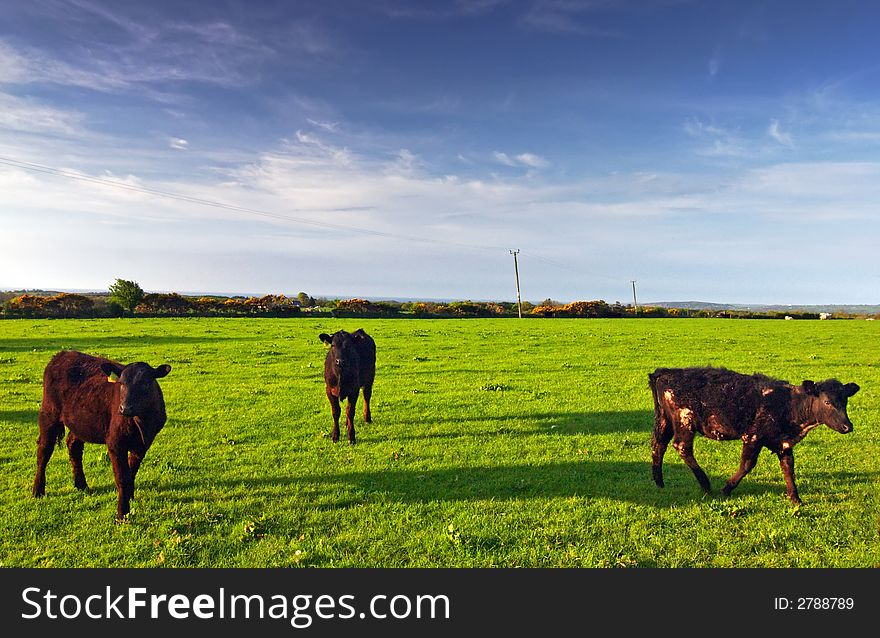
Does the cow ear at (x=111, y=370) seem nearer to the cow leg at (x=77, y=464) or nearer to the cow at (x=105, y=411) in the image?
the cow at (x=105, y=411)

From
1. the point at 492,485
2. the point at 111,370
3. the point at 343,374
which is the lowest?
the point at 492,485

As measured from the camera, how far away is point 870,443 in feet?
38.4

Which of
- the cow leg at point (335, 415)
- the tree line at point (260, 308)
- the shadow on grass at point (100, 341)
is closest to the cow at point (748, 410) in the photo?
the cow leg at point (335, 415)

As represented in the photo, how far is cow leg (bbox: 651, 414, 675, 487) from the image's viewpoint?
9031 mm

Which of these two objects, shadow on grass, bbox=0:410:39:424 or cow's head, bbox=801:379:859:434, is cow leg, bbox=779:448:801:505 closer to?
cow's head, bbox=801:379:859:434

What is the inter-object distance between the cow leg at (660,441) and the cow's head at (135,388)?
819cm

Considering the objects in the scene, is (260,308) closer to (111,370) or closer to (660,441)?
(111,370)

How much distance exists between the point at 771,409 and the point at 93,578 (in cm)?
988

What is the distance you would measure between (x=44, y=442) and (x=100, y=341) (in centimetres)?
2792

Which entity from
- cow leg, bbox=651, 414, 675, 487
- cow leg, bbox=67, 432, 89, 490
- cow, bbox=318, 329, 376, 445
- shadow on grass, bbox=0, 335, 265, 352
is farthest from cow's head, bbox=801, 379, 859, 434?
shadow on grass, bbox=0, 335, 265, 352

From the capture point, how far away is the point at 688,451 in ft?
28.1

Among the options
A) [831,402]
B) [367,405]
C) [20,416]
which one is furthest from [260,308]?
[831,402]

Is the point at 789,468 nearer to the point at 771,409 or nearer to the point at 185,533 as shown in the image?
the point at 771,409

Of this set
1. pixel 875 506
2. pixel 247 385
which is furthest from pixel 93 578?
pixel 247 385
